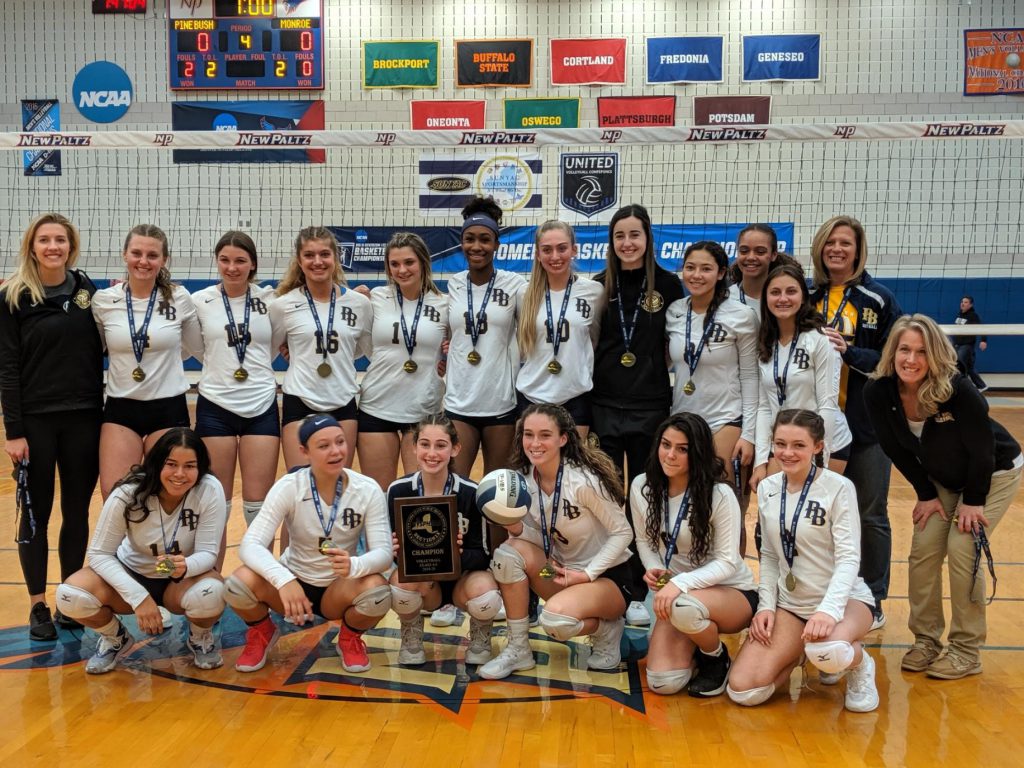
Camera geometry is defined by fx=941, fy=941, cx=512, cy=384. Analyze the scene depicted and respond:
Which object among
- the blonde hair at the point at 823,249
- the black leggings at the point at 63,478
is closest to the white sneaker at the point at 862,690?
the blonde hair at the point at 823,249

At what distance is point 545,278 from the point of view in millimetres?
4633

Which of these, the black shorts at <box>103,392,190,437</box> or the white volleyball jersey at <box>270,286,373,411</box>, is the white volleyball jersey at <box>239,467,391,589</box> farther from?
the black shorts at <box>103,392,190,437</box>

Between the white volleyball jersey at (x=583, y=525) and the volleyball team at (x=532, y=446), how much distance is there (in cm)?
1

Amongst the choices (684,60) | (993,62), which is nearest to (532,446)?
(684,60)

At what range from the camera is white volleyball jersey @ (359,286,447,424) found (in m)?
4.75

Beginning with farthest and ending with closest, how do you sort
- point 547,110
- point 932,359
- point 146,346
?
point 547,110, point 146,346, point 932,359

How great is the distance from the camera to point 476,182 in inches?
525

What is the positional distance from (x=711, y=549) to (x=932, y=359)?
1.19 metres

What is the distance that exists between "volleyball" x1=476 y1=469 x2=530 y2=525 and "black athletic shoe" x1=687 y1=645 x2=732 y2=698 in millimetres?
976

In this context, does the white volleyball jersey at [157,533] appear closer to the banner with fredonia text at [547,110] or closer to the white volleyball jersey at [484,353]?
the white volleyball jersey at [484,353]

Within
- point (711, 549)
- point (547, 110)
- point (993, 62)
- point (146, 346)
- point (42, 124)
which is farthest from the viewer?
point (42, 124)

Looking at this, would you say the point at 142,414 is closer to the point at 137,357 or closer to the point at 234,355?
the point at 137,357

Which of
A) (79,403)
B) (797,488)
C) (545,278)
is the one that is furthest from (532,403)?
(79,403)

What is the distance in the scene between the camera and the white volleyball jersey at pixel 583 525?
411 cm
